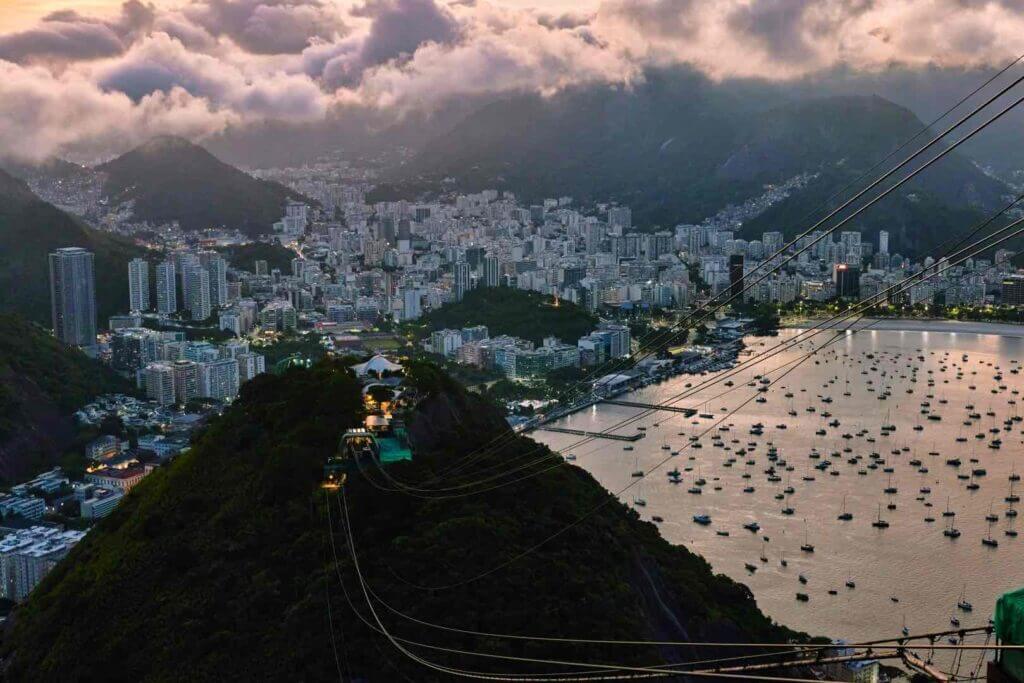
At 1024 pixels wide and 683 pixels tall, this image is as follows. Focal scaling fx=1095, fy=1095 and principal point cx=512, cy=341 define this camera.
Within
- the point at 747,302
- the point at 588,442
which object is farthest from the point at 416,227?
the point at 588,442

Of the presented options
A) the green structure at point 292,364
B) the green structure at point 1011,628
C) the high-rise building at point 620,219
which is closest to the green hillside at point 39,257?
the green structure at point 292,364

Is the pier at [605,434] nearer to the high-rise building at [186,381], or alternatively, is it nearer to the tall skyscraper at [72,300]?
the high-rise building at [186,381]

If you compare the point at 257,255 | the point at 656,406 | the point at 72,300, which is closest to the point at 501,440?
the point at 656,406

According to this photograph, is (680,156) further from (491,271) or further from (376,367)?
(376,367)

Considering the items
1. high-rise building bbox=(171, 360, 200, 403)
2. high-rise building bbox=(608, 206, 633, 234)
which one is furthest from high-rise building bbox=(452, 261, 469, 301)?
high-rise building bbox=(608, 206, 633, 234)

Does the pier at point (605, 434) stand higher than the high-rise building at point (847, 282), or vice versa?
the high-rise building at point (847, 282)
